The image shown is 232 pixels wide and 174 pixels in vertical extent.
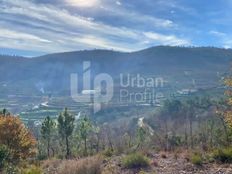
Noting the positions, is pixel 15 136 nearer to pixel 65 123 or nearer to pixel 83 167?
pixel 65 123

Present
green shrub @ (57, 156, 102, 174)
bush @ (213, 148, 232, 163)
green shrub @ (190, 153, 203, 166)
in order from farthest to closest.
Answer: bush @ (213, 148, 232, 163)
green shrub @ (190, 153, 203, 166)
green shrub @ (57, 156, 102, 174)

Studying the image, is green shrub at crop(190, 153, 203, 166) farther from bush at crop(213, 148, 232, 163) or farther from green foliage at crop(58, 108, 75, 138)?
green foliage at crop(58, 108, 75, 138)

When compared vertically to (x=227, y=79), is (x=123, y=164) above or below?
below

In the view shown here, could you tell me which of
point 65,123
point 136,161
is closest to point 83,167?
point 136,161

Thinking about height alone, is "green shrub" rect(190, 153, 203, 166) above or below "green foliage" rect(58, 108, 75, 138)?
above

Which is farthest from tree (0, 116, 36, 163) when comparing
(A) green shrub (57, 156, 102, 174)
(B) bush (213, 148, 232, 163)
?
(A) green shrub (57, 156, 102, 174)

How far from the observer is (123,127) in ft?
389

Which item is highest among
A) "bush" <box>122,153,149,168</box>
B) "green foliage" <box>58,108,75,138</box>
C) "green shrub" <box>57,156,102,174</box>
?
"green shrub" <box>57,156,102,174</box>

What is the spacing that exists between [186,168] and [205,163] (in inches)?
46.6

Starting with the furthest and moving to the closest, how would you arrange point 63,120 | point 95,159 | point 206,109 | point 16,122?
point 206,109 → point 63,120 → point 16,122 → point 95,159

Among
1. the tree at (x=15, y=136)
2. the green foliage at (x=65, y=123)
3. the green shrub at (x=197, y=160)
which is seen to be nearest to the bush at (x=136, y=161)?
the green shrub at (x=197, y=160)

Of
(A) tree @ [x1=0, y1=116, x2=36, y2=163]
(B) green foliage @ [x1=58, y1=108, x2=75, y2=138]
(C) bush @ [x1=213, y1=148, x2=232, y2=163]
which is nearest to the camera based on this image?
(C) bush @ [x1=213, y1=148, x2=232, y2=163]

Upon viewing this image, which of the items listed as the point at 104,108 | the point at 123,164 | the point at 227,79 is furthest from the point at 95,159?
the point at 104,108

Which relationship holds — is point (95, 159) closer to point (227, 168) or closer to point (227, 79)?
point (227, 168)
